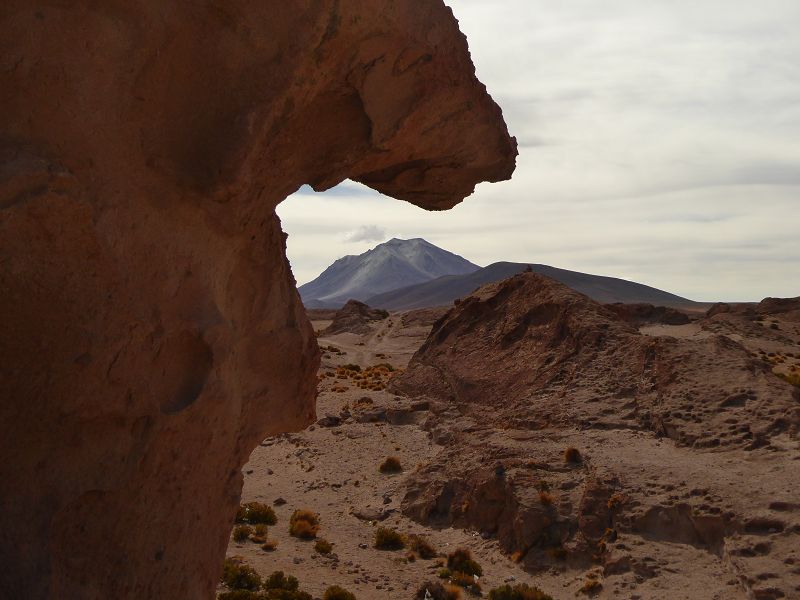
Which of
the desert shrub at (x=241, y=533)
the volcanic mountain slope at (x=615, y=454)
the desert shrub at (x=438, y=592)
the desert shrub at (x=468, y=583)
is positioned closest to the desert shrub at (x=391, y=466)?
the volcanic mountain slope at (x=615, y=454)

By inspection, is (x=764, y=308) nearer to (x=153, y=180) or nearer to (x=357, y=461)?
(x=357, y=461)

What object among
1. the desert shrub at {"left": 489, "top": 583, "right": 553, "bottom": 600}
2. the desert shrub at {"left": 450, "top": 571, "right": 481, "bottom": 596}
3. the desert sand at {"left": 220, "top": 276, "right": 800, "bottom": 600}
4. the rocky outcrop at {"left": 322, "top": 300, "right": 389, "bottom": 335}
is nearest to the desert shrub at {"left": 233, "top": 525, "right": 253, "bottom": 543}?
the desert sand at {"left": 220, "top": 276, "right": 800, "bottom": 600}

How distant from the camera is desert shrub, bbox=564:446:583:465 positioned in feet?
42.2

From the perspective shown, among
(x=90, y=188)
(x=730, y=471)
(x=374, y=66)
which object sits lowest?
(x=730, y=471)

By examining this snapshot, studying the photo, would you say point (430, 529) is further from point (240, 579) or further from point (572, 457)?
point (240, 579)

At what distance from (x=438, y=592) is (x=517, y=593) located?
104 cm

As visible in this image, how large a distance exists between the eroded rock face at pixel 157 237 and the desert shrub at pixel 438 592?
5.10 m

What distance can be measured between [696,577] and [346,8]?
25.7ft

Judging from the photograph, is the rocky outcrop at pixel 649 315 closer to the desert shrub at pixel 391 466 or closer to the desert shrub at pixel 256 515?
the desert shrub at pixel 391 466

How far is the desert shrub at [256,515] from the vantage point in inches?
527

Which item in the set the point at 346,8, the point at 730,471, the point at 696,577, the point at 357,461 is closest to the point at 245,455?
the point at 346,8

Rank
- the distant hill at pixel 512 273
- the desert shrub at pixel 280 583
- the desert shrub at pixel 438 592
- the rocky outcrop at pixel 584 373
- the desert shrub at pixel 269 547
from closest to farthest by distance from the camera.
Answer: the desert shrub at pixel 280 583 < the desert shrub at pixel 438 592 < the desert shrub at pixel 269 547 < the rocky outcrop at pixel 584 373 < the distant hill at pixel 512 273

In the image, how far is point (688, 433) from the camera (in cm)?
1285

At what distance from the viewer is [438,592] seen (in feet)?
33.8
